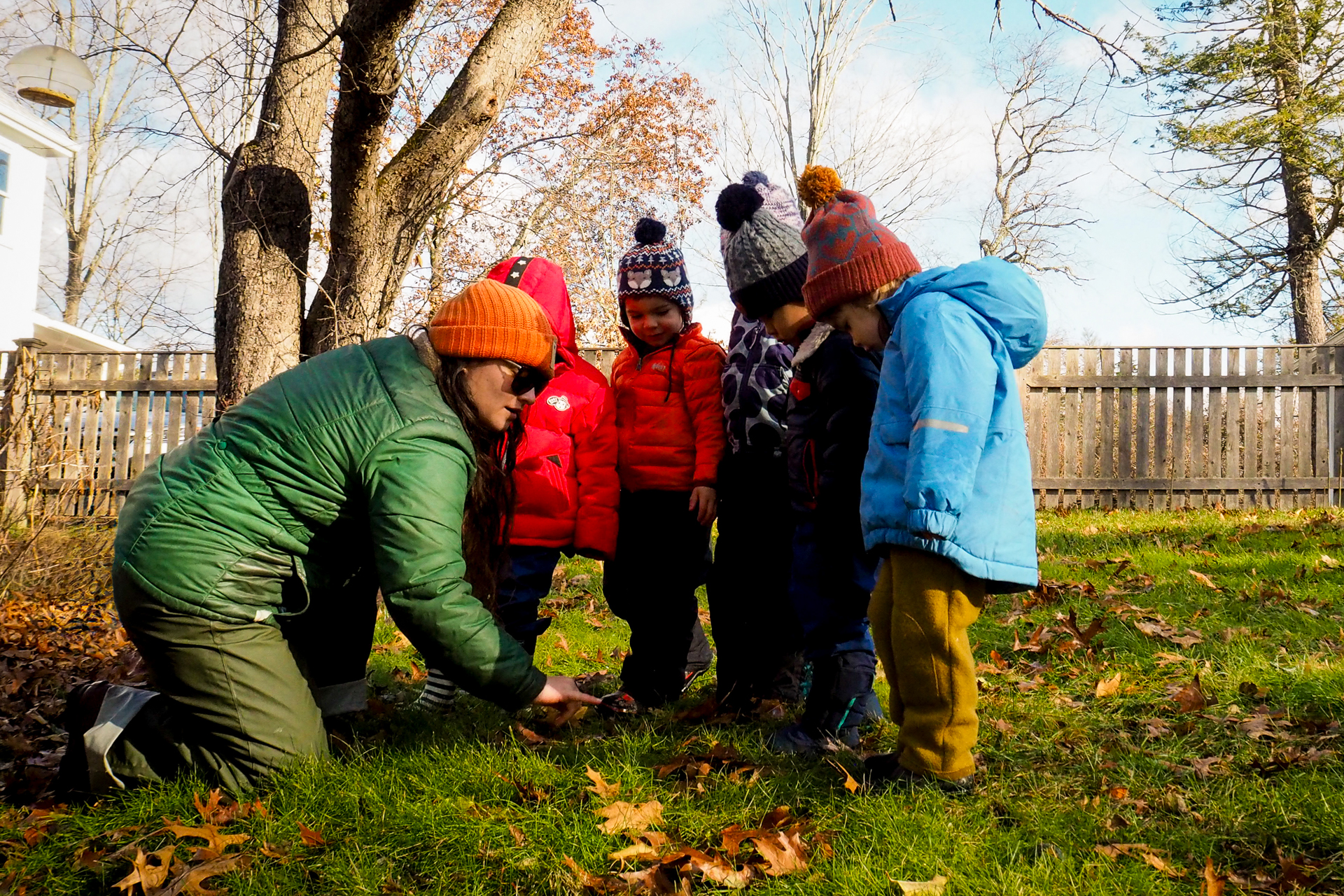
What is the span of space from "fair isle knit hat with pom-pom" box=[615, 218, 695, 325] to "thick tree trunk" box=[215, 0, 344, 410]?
2630mm

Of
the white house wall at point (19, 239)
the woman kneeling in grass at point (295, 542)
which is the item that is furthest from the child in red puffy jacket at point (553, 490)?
the white house wall at point (19, 239)

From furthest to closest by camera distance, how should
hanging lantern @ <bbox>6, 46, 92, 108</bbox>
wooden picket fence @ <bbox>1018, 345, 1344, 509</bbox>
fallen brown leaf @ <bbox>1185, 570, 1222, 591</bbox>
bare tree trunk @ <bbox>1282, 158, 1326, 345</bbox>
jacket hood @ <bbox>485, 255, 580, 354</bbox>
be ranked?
bare tree trunk @ <bbox>1282, 158, 1326, 345</bbox> → wooden picket fence @ <bbox>1018, 345, 1344, 509</bbox> → hanging lantern @ <bbox>6, 46, 92, 108</bbox> → fallen brown leaf @ <bbox>1185, 570, 1222, 591</bbox> → jacket hood @ <bbox>485, 255, 580, 354</bbox>

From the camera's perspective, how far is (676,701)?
160 inches

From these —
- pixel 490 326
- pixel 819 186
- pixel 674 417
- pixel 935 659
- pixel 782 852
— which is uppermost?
pixel 819 186

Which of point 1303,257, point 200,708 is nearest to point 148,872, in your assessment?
point 200,708

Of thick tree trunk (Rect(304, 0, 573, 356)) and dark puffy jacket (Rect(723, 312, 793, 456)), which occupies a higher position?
thick tree trunk (Rect(304, 0, 573, 356))

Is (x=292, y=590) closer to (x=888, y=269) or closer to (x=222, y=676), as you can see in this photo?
(x=222, y=676)

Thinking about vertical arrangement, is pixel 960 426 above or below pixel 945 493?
above

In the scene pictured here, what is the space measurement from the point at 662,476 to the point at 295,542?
60.4 inches

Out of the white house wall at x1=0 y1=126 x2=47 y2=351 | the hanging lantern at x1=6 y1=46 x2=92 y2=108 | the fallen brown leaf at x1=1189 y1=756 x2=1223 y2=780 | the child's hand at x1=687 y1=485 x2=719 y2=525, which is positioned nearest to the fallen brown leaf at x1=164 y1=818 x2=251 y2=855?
the child's hand at x1=687 y1=485 x2=719 y2=525

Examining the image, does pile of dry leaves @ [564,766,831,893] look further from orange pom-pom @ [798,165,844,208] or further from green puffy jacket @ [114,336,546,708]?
orange pom-pom @ [798,165,844,208]

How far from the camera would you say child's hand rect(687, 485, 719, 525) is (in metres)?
3.87

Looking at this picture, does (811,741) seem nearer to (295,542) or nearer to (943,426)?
(943,426)

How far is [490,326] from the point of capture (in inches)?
123
